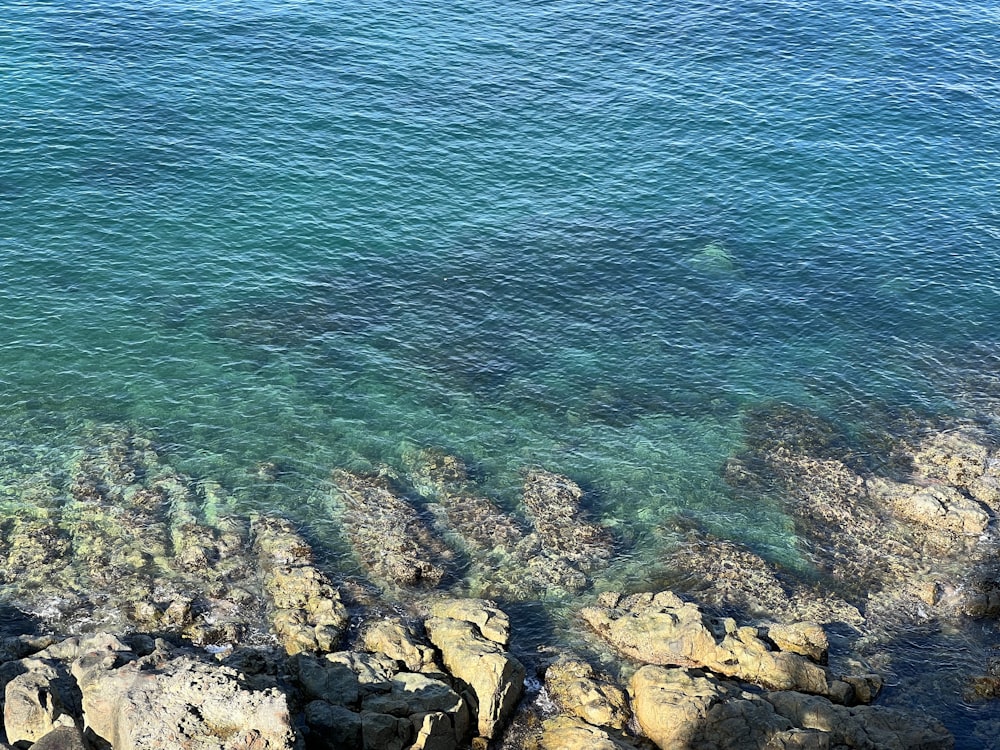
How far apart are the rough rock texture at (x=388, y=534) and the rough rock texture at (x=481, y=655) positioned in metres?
3.36

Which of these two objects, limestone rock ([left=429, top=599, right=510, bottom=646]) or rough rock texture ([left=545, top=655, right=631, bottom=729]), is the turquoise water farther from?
rough rock texture ([left=545, top=655, right=631, bottom=729])

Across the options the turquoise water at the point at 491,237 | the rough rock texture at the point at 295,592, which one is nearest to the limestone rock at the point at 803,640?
the turquoise water at the point at 491,237

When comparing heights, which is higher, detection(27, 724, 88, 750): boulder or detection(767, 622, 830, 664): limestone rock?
detection(27, 724, 88, 750): boulder

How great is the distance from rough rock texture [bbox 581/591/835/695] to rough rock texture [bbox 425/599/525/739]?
622 cm

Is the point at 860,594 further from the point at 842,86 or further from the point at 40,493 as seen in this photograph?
the point at 842,86

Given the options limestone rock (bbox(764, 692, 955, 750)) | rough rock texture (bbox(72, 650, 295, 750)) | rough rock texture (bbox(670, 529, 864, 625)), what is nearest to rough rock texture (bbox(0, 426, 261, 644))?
rough rock texture (bbox(72, 650, 295, 750))

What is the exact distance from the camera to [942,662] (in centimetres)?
5409

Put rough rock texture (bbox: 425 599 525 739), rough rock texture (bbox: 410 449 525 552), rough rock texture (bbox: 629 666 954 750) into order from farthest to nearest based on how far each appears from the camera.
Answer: rough rock texture (bbox: 410 449 525 552)
rough rock texture (bbox: 425 599 525 739)
rough rock texture (bbox: 629 666 954 750)

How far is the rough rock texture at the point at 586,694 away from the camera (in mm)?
48250

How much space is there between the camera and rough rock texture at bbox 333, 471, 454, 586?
58.0 meters

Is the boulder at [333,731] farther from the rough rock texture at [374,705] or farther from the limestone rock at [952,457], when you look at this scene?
the limestone rock at [952,457]

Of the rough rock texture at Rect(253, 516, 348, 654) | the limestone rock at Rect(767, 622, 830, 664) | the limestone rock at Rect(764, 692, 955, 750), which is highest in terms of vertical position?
the limestone rock at Rect(764, 692, 955, 750)

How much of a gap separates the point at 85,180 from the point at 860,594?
73580 millimetres

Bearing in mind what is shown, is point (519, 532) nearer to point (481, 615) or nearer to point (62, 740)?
point (481, 615)
